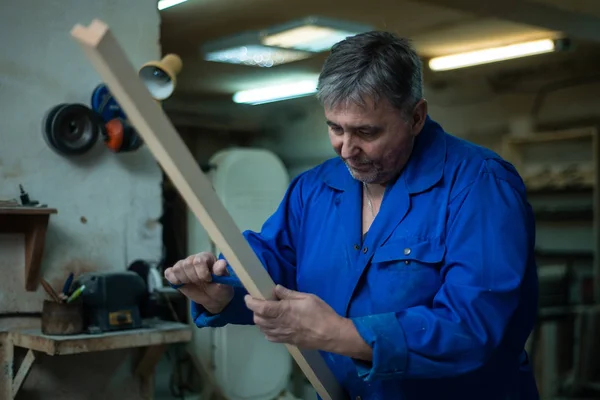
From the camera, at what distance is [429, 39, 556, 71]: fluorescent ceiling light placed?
493 centimetres

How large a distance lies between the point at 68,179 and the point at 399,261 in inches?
58.0

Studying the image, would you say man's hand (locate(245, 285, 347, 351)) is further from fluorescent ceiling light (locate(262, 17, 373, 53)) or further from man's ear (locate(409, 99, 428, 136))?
fluorescent ceiling light (locate(262, 17, 373, 53))

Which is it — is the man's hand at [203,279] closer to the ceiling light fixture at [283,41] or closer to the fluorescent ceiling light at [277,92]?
the ceiling light fixture at [283,41]

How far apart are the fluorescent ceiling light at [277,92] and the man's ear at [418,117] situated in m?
5.11

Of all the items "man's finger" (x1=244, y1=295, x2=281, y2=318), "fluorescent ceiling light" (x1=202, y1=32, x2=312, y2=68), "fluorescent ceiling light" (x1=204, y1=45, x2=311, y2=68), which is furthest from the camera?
"fluorescent ceiling light" (x1=204, y1=45, x2=311, y2=68)

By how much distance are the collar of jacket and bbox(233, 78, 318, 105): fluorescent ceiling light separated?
5.07m

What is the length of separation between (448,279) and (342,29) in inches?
113

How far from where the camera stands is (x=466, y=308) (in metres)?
1.20

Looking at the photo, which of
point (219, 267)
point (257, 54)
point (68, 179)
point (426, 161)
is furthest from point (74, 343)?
point (257, 54)

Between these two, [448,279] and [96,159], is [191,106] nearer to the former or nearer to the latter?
[96,159]

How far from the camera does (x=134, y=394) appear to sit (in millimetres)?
2605

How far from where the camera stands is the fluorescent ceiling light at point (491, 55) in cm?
493

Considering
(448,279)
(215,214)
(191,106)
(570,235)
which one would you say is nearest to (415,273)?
(448,279)

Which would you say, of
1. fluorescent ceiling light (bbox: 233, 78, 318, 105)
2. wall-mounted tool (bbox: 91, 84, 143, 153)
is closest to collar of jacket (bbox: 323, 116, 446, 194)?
wall-mounted tool (bbox: 91, 84, 143, 153)
